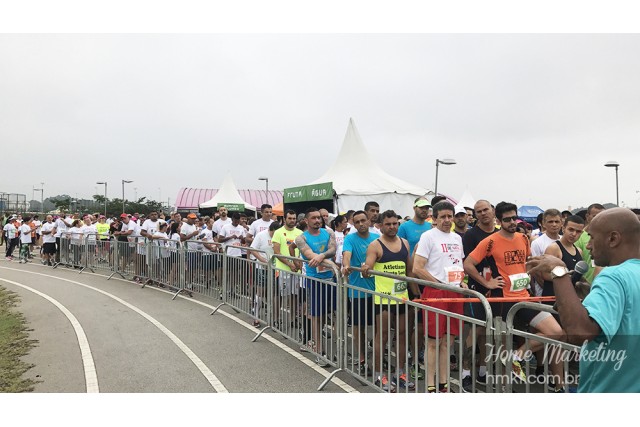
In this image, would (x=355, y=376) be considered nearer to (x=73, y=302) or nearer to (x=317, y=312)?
(x=317, y=312)

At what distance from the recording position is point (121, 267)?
1364 centimetres

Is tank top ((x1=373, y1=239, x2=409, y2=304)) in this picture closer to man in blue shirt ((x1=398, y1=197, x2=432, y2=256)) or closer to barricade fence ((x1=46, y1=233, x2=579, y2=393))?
barricade fence ((x1=46, y1=233, x2=579, y2=393))

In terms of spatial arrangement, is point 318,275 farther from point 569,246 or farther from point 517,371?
point 517,371

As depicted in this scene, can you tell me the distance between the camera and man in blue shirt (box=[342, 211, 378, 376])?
5.14 metres

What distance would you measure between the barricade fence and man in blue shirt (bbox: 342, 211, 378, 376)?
2cm

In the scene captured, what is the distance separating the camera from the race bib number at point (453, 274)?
5.02 meters

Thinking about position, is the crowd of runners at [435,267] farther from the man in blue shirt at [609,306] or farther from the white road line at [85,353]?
the white road line at [85,353]

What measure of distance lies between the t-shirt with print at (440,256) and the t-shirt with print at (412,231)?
108 cm

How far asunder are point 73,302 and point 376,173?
14.8m

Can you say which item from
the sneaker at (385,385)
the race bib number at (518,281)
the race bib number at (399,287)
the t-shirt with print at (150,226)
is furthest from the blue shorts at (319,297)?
the t-shirt with print at (150,226)

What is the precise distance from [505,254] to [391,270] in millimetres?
1281

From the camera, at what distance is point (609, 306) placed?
1953 millimetres

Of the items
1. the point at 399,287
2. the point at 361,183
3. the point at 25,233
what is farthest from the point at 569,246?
the point at 25,233

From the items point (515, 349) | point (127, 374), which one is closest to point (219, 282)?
point (127, 374)
